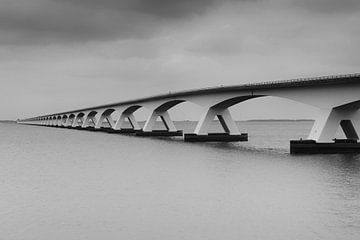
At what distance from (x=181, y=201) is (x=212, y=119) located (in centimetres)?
4324

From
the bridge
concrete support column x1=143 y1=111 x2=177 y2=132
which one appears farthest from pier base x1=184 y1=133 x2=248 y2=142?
concrete support column x1=143 y1=111 x2=177 y2=132

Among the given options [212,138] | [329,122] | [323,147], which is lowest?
[323,147]

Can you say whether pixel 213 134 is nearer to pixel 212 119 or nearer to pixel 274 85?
pixel 212 119

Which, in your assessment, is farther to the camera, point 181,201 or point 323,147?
point 323,147

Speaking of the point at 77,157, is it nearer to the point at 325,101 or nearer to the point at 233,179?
the point at 233,179

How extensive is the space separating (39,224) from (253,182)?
12271mm

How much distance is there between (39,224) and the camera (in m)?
14.8

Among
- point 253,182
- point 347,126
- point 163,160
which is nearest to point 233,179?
point 253,182

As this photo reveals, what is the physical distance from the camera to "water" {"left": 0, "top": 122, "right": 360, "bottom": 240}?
1414cm

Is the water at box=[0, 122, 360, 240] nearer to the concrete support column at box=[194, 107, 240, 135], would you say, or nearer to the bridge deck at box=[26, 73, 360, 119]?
the bridge deck at box=[26, 73, 360, 119]

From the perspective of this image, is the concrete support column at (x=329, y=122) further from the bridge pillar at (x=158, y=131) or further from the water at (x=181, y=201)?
the bridge pillar at (x=158, y=131)

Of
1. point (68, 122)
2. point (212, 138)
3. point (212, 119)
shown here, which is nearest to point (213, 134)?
point (212, 138)

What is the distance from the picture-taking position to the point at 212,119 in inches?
2424

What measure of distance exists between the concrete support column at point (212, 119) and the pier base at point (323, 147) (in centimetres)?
2146
